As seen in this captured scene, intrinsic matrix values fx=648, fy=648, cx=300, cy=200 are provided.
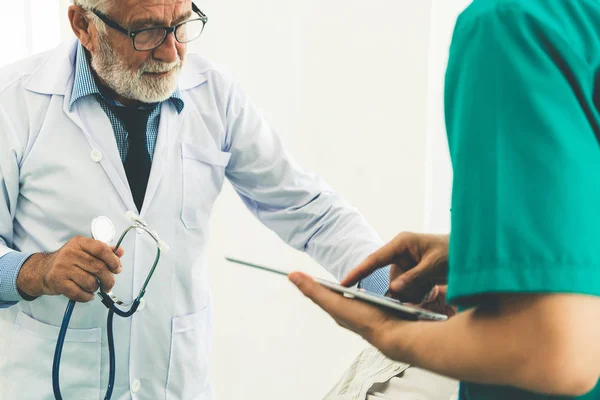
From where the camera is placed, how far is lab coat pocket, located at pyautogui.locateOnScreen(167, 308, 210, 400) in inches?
62.9

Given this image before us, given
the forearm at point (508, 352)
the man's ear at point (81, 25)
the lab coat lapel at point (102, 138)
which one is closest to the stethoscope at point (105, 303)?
the lab coat lapel at point (102, 138)

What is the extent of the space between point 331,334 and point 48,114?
1.56 m

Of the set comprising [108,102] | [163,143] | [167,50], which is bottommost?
[163,143]

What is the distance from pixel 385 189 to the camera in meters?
2.50

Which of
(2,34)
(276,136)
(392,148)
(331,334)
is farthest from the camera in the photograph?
(331,334)

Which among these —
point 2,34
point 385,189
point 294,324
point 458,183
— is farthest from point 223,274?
point 458,183

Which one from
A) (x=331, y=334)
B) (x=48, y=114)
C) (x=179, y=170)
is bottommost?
(x=331, y=334)

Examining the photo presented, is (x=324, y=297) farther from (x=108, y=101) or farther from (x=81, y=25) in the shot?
(x=81, y=25)

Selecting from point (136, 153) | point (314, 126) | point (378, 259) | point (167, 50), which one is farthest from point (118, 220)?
point (314, 126)

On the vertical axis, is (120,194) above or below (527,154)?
below

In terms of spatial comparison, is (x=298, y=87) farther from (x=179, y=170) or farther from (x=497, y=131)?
(x=497, y=131)

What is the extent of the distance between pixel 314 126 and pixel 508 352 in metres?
2.06

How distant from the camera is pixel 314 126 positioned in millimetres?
2570

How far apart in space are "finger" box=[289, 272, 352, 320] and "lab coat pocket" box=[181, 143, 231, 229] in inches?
35.5
